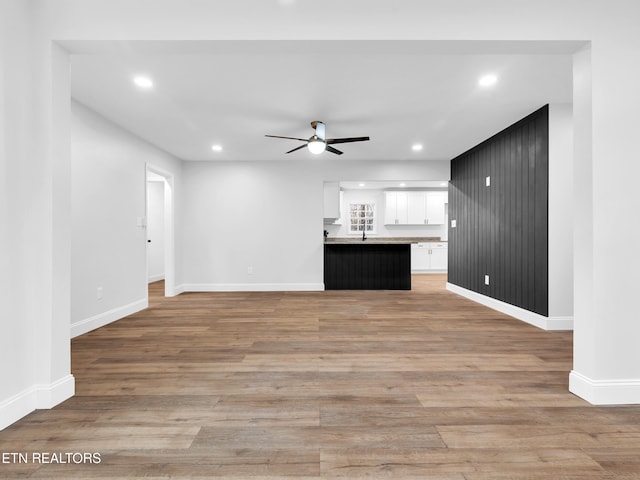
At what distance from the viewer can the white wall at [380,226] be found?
30.1 ft

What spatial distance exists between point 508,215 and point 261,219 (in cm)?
405

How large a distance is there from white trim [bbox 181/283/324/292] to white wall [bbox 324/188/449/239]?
3.32 m

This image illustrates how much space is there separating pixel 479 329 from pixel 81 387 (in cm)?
362

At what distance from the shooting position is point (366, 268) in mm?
6191

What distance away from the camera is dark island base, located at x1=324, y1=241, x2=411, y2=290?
20.3ft

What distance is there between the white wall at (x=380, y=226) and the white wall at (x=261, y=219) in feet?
10.4

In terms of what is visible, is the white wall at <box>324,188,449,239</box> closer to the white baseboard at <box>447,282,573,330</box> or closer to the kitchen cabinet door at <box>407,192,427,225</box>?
the kitchen cabinet door at <box>407,192,427,225</box>

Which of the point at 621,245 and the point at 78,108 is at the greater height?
the point at 78,108

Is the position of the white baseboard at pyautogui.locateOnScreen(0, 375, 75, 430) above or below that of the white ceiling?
below

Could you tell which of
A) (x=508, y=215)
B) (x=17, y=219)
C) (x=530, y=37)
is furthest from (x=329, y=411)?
→ (x=508, y=215)

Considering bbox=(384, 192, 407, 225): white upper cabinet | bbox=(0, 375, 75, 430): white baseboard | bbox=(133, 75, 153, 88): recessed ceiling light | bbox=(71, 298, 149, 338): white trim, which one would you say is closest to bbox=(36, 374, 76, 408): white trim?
bbox=(0, 375, 75, 430): white baseboard

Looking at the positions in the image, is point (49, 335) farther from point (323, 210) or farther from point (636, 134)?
point (323, 210)

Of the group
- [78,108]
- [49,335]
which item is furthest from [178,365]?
[78,108]

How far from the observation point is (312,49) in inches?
80.5
